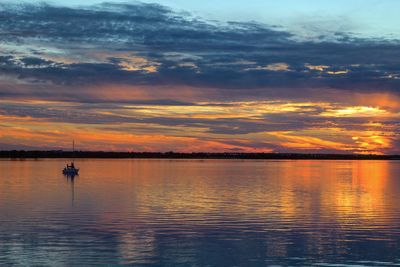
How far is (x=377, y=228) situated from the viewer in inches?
1462

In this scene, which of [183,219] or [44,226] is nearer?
[44,226]

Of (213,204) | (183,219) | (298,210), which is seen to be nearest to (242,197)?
(213,204)

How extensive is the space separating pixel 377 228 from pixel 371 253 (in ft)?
29.3

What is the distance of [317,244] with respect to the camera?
101 ft

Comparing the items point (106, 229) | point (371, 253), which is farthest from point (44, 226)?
point (371, 253)

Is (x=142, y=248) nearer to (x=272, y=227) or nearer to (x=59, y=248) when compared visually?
(x=59, y=248)

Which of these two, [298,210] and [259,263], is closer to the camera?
[259,263]

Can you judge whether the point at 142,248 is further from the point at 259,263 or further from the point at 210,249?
the point at 259,263

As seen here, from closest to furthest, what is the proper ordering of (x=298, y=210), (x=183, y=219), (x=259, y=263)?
(x=259, y=263) < (x=183, y=219) < (x=298, y=210)

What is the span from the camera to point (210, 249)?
29.0 m

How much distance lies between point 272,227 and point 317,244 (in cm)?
594

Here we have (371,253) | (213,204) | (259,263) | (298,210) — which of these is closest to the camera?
(259,263)

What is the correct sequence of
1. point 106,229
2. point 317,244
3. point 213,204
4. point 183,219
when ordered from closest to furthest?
point 317,244, point 106,229, point 183,219, point 213,204

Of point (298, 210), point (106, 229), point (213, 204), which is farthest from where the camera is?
point (213, 204)
